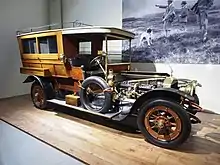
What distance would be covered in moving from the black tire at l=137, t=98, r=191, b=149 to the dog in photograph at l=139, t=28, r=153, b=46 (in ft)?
7.35

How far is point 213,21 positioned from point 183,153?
2.56m

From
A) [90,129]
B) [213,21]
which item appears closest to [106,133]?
[90,129]

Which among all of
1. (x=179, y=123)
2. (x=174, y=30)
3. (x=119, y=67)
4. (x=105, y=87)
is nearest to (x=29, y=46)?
(x=119, y=67)

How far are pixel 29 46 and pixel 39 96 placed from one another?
104 cm

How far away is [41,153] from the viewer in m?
2.63

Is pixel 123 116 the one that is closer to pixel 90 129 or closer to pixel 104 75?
pixel 90 129

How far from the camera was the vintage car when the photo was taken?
2.65 meters

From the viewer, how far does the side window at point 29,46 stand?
4.33 m

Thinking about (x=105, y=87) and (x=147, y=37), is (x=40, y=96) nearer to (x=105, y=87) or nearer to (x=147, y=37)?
(x=105, y=87)

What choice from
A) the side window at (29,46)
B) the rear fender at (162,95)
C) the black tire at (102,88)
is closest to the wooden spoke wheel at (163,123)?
the rear fender at (162,95)

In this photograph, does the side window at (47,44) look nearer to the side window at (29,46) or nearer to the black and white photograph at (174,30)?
the side window at (29,46)

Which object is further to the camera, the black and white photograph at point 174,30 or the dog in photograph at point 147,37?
the dog in photograph at point 147,37

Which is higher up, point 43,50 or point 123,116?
point 43,50

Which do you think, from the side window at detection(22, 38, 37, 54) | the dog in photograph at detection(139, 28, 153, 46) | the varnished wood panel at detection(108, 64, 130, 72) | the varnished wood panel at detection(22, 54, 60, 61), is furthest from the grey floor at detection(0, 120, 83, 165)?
the dog in photograph at detection(139, 28, 153, 46)
